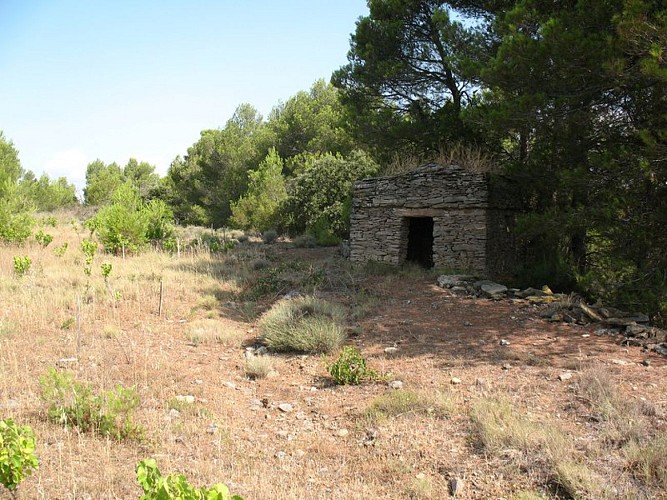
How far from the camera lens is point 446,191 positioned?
11.5 meters

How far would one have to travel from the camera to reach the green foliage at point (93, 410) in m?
4.05

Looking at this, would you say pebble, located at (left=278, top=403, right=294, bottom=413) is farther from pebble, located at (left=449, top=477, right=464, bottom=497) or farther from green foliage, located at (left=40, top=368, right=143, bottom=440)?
pebble, located at (left=449, top=477, right=464, bottom=497)

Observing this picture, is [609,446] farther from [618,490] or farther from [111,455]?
[111,455]

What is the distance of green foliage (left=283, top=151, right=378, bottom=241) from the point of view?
60.4 feet

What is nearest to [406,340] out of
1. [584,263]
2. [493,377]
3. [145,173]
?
[493,377]

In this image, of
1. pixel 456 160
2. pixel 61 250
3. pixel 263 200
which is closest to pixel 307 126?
pixel 263 200

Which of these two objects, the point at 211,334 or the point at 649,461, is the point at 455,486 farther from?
the point at 211,334

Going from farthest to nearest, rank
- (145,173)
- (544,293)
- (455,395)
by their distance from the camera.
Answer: (145,173), (544,293), (455,395)

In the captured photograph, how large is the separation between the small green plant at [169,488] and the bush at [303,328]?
445cm

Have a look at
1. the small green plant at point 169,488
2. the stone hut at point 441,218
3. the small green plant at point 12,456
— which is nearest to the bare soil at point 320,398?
the small green plant at point 12,456

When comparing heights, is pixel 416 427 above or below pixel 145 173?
below

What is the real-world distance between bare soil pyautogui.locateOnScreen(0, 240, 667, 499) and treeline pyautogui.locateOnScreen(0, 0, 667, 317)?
1673mm

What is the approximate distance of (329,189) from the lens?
18953 mm

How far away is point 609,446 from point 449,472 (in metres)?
1.23
